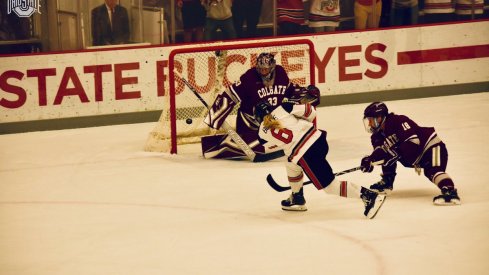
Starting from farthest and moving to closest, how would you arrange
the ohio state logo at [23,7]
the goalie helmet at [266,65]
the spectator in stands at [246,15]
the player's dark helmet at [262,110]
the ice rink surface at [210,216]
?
the spectator in stands at [246,15] < the ohio state logo at [23,7] < the goalie helmet at [266,65] < the player's dark helmet at [262,110] < the ice rink surface at [210,216]

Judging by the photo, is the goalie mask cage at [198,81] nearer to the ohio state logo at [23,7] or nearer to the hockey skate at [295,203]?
the ohio state logo at [23,7]

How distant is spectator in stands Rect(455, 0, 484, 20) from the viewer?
1191 centimetres

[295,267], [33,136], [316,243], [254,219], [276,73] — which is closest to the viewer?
[295,267]

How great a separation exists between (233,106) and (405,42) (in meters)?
3.02

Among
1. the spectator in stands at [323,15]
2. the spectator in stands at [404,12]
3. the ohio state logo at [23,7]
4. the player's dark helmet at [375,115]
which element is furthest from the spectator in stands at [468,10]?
the player's dark helmet at [375,115]

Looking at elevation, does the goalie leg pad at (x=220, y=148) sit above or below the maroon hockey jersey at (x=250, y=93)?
below

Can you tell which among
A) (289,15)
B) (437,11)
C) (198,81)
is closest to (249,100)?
(198,81)

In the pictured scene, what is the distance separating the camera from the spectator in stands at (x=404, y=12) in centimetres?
1173

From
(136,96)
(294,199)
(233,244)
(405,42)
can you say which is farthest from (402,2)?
(233,244)

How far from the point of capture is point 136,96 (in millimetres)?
10695

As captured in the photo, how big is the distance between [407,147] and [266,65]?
5.84 ft

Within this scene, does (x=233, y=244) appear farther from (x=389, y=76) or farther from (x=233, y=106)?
(x=389, y=76)

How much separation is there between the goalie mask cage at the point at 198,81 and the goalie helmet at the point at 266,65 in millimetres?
701

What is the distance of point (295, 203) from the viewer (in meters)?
7.45
